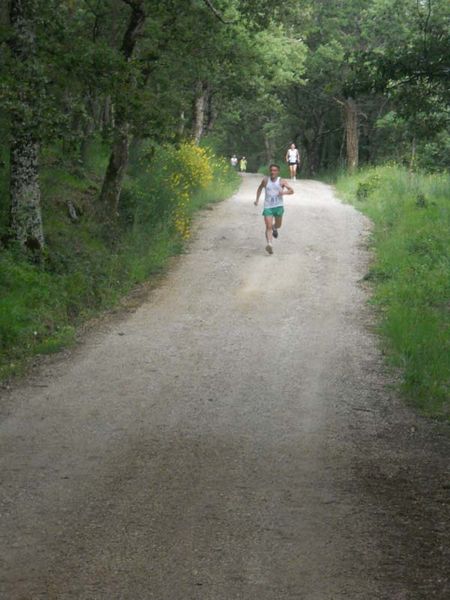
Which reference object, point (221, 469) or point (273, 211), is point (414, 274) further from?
point (221, 469)

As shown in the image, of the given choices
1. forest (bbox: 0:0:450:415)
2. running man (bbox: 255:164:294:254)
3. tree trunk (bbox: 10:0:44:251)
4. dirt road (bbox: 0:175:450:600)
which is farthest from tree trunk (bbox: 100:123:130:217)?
dirt road (bbox: 0:175:450:600)

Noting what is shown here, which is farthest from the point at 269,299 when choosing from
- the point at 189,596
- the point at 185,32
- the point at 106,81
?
the point at 189,596

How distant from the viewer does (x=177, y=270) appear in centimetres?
1736

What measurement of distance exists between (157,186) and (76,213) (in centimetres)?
392

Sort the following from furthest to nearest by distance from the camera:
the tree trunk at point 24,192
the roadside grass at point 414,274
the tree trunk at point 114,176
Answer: the tree trunk at point 114,176 < the tree trunk at point 24,192 < the roadside grass at point 414,274

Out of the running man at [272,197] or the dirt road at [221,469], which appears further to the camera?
the running man at [272,197]

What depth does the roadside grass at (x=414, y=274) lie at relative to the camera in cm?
1009

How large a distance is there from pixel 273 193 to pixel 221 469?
12271 millimetres

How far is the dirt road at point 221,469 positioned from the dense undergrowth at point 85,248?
→ 83 cm

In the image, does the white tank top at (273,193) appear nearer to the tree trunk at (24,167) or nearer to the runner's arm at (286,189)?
the runner's arm at (286,189)

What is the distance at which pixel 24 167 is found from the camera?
1316 centimetres

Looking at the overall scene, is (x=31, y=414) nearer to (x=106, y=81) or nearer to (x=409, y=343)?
(x=409, y=343)

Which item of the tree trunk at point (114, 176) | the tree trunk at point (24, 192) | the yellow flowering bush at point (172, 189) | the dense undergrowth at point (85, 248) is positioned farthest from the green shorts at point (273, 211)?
the tree trunk at point (24, 192)

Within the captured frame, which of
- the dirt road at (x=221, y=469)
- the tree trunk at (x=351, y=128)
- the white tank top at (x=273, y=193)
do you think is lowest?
the dirt road at (x=221, y=469)
